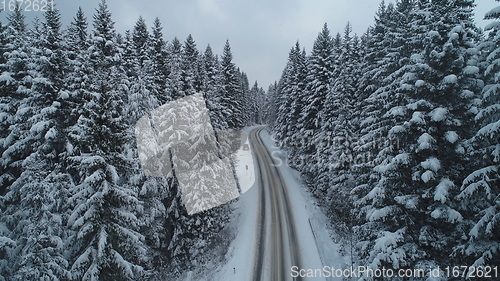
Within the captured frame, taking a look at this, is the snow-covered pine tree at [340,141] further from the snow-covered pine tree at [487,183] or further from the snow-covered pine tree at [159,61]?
the snow-covered pine tree at [159,61]

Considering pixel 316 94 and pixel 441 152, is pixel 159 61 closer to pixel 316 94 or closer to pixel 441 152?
pixel 316 94

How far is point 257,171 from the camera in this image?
36.2 meters

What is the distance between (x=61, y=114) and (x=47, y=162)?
8.94 ft

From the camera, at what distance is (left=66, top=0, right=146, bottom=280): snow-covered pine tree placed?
1047cm

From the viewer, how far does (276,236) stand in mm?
21812

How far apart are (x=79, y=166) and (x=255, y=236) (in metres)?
15.9

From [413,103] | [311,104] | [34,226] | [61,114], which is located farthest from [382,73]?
[34,226]

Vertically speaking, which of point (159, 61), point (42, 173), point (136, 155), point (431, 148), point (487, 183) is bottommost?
point (487, 183)

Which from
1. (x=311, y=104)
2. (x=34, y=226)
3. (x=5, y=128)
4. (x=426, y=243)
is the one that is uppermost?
(x=311, y=104)

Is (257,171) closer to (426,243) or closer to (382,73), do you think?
(382,73)

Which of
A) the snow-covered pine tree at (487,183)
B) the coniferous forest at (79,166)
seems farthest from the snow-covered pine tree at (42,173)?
the snow-covered pine tree at (487,183)

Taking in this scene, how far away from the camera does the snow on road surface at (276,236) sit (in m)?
18.4

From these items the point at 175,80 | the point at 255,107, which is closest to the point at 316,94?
the point at 175,80

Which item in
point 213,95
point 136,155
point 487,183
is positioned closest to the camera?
point 487,183
